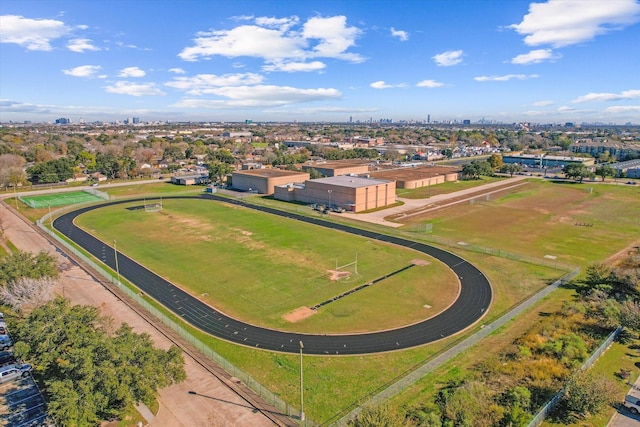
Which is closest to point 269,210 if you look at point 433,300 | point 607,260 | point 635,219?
point 433,300

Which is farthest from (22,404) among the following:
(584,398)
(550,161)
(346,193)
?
(550,161)

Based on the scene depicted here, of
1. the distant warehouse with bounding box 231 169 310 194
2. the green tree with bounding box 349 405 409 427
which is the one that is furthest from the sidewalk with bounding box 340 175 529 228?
the green tree with bounding box 349 405 409 427

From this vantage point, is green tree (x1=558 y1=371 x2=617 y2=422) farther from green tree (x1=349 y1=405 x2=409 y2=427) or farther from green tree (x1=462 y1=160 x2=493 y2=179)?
green tree (x1=462 y1=160 x2=493 y2=179)

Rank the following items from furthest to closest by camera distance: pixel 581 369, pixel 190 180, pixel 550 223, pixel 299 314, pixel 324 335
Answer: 1. pixel 190 180
2. pixel 550 223
3. pixel 299 314
4. pixel 324 335
5. pixel 581 369

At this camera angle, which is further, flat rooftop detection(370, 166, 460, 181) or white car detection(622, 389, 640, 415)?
flat rooftop detection(370, 166, 460, 181)

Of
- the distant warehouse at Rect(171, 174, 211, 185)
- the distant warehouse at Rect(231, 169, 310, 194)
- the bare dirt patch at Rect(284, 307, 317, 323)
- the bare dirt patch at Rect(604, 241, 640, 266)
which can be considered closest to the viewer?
the bare dirt patch at Rect(284, 307, 317, 323)

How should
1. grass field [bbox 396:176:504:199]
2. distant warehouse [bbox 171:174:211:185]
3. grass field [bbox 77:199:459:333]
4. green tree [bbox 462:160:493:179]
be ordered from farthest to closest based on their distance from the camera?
green tree [bbox 462:160:493:179] → distant warehouse [bbox 171:174:211:185] → grass field [bbox 396:176:504:199] → grass field [bbox 77:199:459:333]

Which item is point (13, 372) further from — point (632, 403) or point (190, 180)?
point (190, 180)
